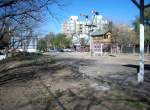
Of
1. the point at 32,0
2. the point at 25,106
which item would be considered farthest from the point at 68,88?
the point at 32,0

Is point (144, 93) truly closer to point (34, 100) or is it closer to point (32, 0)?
point (34, 100)

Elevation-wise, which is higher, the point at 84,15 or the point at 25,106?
the point at 84,15

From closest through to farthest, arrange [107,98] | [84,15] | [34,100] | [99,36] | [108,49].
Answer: [107,98] → [34,100] → [84,15] → [108,49] → [99,36]

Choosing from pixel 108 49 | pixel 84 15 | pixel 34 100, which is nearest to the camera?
pixel 34 100

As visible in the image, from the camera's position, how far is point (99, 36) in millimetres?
104812

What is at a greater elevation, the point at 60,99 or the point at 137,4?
the point at 137,4

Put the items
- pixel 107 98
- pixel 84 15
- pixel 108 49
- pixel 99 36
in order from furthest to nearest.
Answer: pixel 99 36 < pixel 108 49 < pixel 84 15 < pixel 107 98

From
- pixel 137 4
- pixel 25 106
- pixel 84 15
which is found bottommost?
pixel 25 106

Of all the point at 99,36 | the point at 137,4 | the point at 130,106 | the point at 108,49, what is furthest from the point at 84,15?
the point at 130,106

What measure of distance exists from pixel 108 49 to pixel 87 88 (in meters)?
74.8

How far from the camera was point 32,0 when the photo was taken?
14.7m

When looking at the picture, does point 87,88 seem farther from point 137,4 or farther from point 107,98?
point 137,4

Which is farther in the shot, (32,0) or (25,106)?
(32,0)

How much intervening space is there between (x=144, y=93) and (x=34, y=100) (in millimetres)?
4226
